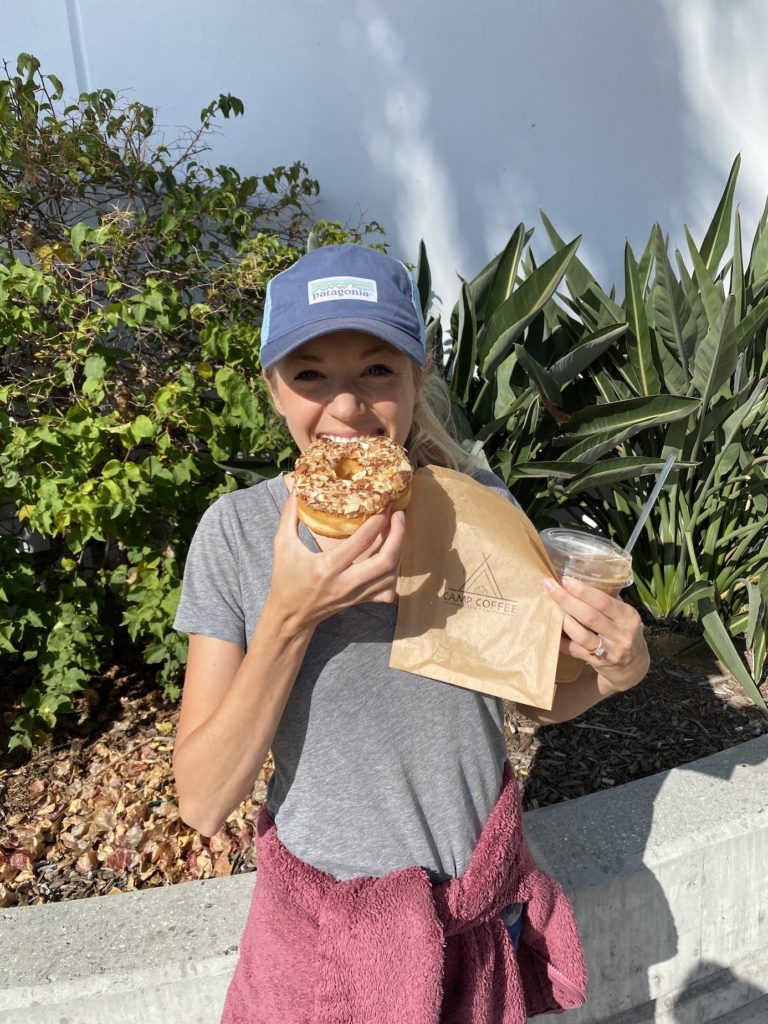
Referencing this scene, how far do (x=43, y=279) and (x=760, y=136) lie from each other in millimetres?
5264

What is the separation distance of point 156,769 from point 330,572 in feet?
6.48

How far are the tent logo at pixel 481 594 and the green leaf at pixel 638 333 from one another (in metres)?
2.05

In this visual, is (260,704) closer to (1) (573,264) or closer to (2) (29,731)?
(2) (29,731)

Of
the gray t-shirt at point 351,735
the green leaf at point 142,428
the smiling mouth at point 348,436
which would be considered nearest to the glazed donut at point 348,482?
the smiling mouth at point 348,436

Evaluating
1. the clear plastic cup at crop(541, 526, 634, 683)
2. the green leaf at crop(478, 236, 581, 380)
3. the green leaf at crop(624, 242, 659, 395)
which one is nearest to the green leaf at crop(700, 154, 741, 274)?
the green leaf at crop(624, 242, 659, 395)

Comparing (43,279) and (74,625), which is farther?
(74,625)

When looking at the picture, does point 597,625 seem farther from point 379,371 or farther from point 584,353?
point 584,353

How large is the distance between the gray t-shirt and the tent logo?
122 millimetres

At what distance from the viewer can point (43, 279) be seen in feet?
8.07

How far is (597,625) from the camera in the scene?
126 cm

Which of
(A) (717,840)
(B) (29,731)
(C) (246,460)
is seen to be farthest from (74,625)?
(A) (717,840)

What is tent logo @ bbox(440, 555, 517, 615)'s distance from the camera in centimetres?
134

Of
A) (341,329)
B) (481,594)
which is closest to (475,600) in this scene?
(481,594)

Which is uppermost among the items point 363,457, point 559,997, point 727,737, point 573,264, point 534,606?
point 573,264
